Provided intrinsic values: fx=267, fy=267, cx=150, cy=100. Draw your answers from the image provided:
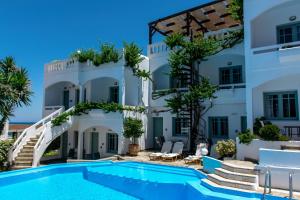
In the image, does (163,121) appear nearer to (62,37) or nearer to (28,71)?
(28,71)

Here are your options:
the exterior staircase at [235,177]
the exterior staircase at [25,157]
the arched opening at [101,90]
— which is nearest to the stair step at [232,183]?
the exterior staircase at [235,177]

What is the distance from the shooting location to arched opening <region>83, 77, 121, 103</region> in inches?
920

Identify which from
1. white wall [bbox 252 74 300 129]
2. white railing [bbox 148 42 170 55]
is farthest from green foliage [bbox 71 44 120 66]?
white wall [bbox 252 74 300 129]

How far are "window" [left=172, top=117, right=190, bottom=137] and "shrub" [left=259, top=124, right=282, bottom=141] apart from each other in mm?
7055

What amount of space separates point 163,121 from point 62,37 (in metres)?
12.8

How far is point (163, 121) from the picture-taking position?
813 inches

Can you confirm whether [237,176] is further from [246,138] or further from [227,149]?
[227,149]

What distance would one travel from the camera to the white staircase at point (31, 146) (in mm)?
16245

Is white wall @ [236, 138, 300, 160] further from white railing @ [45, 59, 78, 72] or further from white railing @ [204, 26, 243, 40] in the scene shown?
white railing @ [45, 59, 78, 72]

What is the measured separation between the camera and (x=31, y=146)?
17328 millimetres

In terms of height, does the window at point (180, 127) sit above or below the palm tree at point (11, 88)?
below

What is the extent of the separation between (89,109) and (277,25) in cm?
1385

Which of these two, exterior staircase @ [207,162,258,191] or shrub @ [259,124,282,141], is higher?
shrub @ [259,124,282,141]

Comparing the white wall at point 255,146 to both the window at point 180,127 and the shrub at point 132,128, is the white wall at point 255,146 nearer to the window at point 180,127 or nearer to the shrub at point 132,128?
the window at point 180,127
